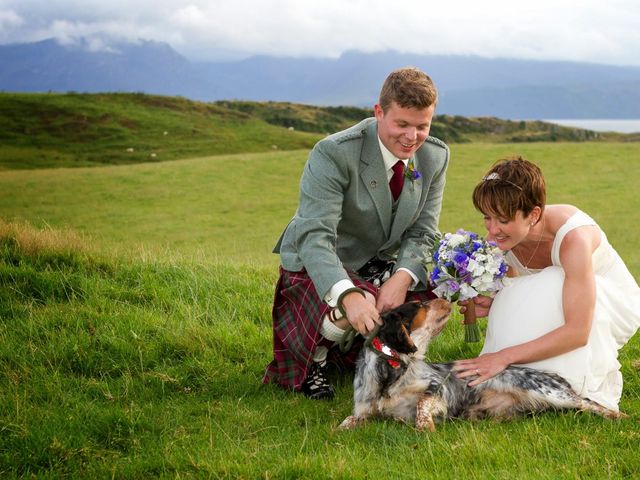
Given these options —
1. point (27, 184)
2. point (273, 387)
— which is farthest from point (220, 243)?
point (273, 387)

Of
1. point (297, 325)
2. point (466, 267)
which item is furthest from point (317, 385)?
point (466, 267)

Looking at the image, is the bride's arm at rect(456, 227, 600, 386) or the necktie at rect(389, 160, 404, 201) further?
the necktie at rect(389, 160, 404, 201)

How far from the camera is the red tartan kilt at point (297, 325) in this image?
17.4 feet

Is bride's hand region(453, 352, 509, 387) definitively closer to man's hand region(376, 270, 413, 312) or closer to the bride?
the bride

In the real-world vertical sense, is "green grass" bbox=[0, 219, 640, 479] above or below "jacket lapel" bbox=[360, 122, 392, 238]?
below

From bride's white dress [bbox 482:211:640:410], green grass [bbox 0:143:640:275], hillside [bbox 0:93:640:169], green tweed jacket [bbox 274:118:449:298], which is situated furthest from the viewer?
hillside [bbox 0:93:640:169]

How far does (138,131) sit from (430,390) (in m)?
56.7

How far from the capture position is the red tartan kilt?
5316 mm

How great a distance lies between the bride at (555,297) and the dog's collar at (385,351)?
59 cm

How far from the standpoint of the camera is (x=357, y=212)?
5.35 meters

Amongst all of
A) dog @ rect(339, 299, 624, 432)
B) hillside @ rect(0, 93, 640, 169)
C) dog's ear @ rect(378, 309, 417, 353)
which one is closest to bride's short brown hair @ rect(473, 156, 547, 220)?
dog @ rect(339, 299, 624, 432)

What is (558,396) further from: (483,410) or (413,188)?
(413,188)

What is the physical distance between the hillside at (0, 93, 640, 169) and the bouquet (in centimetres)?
4593

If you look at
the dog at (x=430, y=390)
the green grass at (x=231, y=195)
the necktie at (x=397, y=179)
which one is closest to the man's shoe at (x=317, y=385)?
the dog at (x=430, y=390)
